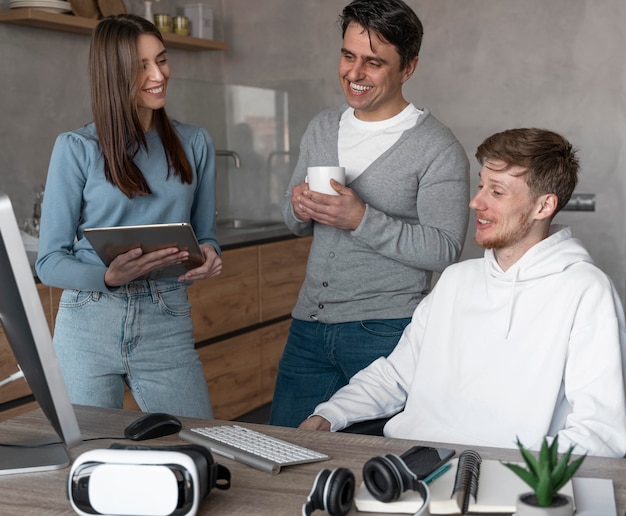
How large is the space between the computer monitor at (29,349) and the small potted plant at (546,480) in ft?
2.15

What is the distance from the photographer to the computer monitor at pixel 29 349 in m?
1.22

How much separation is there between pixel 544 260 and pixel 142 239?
864mm

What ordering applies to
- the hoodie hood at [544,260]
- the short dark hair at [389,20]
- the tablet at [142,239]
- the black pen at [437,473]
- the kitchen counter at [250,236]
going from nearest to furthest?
1. the black pen at [437,473]
2. the hoodie hood at [544,260]
3. the tablet at [142,239]
4. the short dark hair at [389,20]
5. the kitchen counter at [250,236]

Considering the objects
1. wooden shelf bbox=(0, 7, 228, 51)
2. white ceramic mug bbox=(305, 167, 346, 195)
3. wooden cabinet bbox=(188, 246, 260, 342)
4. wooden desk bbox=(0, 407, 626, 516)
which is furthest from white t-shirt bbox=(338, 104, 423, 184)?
wooden shelf bbox=(0, 7, 228, 51)

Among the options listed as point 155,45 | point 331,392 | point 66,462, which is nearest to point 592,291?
point 331,392

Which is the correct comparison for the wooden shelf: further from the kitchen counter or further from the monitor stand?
the monitor stand

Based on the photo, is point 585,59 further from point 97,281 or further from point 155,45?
point 97,281

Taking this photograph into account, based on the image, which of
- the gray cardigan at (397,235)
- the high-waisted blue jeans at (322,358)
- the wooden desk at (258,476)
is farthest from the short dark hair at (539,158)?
Answer: the wooden desk at (258,476)

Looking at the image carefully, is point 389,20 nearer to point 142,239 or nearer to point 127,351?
point 142,239

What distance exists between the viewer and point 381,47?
2.04 meters

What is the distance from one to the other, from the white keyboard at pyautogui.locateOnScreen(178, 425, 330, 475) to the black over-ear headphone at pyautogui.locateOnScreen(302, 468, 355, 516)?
0.67 feet

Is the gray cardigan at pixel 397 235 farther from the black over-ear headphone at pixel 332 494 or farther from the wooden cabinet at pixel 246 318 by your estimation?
the wooden cabinet at pixel 246 318

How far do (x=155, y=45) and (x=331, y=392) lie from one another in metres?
0.94

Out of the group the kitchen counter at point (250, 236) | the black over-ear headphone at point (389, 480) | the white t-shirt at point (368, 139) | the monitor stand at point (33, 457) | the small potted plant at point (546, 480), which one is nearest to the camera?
the small potted plant at point (546, 480)
